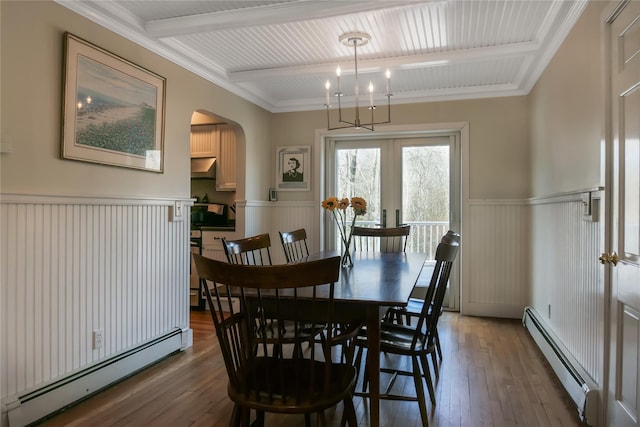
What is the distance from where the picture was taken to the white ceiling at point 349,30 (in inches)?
95.4

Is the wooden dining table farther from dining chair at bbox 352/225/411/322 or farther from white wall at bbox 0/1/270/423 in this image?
white wall at bbox 0/1/270/423

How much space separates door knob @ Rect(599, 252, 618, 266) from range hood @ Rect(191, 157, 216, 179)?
3.73 m

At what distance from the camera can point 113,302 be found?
256cm

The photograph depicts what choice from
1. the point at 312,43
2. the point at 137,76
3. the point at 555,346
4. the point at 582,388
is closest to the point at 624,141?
the point at 582,388


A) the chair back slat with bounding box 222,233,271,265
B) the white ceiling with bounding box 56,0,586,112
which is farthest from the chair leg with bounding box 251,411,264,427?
the white ceiling with bounding box 56,0,586,112

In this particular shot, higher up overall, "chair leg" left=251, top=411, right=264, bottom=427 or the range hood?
the range hood

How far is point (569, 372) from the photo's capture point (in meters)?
2.37

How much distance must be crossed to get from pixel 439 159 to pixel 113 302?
11.3ft

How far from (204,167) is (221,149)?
0.94ft

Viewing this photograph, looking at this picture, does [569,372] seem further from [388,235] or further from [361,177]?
[361,177]

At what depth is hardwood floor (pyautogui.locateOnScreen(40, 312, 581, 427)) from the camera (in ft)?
6.87

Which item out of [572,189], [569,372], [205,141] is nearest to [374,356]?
[569,372]

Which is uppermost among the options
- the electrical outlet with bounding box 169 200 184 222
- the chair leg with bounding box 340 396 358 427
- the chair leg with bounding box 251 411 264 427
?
the electrical outlet with bounding box 169 200 184 222

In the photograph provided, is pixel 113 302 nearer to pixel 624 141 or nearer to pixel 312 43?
pixel 312 43
